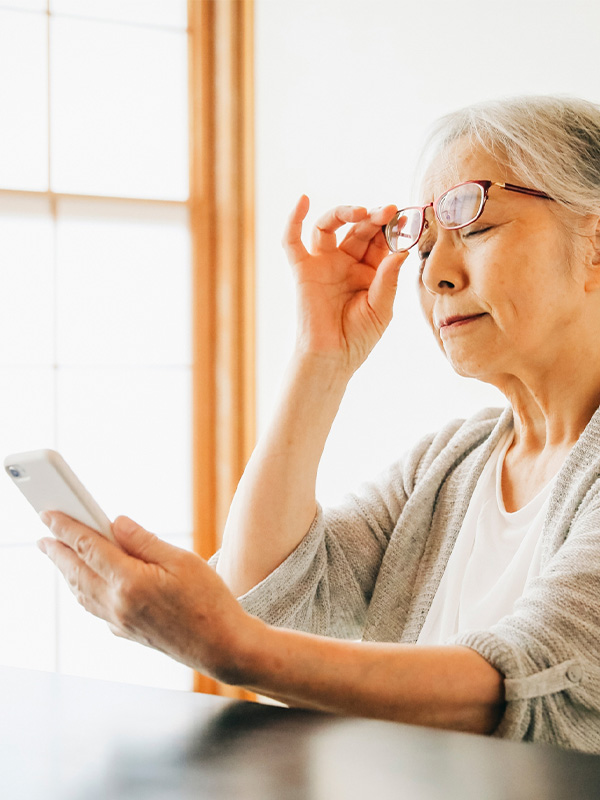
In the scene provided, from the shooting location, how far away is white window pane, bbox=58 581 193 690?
3.12 m

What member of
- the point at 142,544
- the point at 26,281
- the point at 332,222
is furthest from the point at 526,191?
the point at 26,281

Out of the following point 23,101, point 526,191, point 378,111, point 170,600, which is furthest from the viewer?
point 23,101

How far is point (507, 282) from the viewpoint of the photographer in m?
1.20

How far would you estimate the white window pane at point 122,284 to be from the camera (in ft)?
10.3

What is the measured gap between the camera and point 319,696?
0.80 m

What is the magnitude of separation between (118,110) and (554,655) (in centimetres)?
285

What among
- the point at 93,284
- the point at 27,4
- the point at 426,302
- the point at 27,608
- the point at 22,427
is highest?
the point at 27,4

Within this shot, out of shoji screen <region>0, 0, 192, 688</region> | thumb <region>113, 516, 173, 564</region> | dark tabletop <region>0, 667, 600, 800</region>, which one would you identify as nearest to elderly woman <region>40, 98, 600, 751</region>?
thumb <region>113, 516, 173, 564</region>

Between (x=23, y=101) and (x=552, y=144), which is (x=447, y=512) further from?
(x=23, y=101)

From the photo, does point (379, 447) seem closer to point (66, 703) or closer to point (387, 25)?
point (387, 25)

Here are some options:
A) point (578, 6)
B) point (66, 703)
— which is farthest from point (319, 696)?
point (578, 6)

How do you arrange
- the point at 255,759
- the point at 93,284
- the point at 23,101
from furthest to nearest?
1. the point at 93,284
2. the point at 23,101
3. the point at 255,759

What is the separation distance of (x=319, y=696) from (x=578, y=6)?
1.57m

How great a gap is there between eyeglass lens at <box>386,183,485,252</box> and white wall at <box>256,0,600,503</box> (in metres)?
0.38
